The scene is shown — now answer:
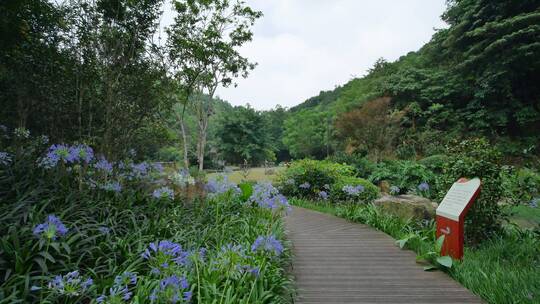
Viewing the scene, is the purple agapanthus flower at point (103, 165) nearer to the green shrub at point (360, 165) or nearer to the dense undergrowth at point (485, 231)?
the dense undergrowth at point (485, 231)

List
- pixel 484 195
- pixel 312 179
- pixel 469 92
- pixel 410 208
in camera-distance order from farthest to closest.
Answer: pixel 469 92, pixel 312 179, pixel 410 208, pixel 484 195

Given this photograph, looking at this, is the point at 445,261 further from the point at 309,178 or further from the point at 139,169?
the point at 309,178

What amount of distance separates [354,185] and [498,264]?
4.34m

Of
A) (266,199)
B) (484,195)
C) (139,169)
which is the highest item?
(139,169)

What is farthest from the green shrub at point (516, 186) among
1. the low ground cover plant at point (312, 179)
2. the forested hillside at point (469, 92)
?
the forested hillside at point (469, 92)

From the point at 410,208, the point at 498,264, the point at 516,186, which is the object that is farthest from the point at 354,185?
the point at 498,264

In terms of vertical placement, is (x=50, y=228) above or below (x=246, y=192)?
above

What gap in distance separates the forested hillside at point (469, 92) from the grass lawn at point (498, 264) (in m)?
9.41

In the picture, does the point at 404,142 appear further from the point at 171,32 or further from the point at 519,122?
the point at 171,32

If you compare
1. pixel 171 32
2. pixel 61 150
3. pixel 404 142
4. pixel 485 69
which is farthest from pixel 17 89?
pixel 485 69

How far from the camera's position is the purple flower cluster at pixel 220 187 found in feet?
12.9

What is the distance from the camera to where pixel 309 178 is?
8727 millimetres

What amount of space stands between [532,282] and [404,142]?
13229mm

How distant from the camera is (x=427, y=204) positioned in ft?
17.3
